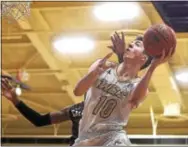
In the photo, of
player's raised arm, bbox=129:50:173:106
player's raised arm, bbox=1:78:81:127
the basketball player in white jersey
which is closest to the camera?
player's raised arm, bbox=129:50:173:106

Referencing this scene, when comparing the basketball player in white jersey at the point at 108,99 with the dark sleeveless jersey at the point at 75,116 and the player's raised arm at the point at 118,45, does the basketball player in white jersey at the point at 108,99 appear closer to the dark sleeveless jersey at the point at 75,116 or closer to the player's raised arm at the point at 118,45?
the player's raised arm at the point at 118,45

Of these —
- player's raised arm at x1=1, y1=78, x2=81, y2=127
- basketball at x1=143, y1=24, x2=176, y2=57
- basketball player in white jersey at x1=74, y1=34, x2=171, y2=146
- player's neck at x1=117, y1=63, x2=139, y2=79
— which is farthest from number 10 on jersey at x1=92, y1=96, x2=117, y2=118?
player's raised arm at x1=1, y1=78, x2=81, y2=127

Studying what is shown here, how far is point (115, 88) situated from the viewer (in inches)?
74.0

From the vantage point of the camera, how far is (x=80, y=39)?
5.33 metres

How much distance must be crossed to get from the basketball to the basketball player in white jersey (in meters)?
0.05

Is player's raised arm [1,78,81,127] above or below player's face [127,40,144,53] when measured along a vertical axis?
below

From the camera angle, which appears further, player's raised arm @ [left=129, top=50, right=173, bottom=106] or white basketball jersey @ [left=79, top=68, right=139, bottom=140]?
white basketball jersey @ [left=79, top=68, right=139, bottom=140]

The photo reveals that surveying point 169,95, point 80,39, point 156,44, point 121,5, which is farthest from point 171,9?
point 169,95

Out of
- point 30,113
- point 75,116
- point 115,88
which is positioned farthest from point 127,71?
point 30,113

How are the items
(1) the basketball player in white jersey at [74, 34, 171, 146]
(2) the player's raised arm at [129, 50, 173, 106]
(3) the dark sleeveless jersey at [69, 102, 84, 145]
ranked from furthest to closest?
(3) the dark sleeveless jersey at [69, 102, 84, 145] → (1) the basketball player in white jersey at [74, 34, 171, 146] → (2) the player's raised arm at [129, 50, 173, 106]

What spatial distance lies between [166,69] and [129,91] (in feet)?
12.2

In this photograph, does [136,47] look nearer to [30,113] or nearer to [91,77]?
[91,77]

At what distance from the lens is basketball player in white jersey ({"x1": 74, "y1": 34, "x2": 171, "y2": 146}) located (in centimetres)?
185

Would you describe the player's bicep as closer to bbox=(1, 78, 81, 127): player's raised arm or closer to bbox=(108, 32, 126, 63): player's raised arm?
bbox=(1, 78, 81, 127): player's raised arm
